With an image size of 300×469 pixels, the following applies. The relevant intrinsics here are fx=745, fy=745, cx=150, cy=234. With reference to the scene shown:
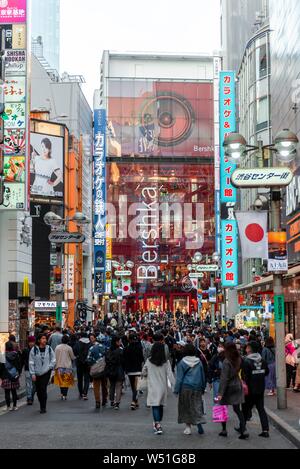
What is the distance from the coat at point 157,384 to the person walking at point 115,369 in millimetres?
3070

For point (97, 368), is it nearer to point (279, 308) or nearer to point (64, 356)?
point (64, 356)

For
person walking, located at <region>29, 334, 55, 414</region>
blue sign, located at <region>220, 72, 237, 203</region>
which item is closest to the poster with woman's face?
blue sign, located at <region>220, 72, 237, 203</region>

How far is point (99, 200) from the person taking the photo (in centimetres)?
5919

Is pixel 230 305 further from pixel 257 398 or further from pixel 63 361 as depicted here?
pixel 257 398

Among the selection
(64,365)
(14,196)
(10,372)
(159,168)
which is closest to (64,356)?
(64,365)

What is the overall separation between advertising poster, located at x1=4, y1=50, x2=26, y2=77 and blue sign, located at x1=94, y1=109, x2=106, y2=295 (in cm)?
2900

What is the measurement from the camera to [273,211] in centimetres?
1557

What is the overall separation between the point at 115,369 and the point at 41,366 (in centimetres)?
179

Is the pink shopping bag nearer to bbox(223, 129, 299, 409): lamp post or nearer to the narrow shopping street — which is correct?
the narrow shopping street

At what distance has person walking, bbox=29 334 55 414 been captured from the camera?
50.3ft

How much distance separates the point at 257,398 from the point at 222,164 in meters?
33.4

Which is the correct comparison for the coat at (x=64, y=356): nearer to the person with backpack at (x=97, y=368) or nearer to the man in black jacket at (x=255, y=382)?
the person with backpack at (x=97, y=368)

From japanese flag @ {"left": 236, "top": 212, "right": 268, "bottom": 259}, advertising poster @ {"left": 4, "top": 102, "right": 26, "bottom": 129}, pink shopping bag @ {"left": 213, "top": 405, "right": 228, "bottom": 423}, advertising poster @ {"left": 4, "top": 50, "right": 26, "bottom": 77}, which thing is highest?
advertising poster @ {"left": 4, "top": 50, "right": 26, "bottom": 77}
